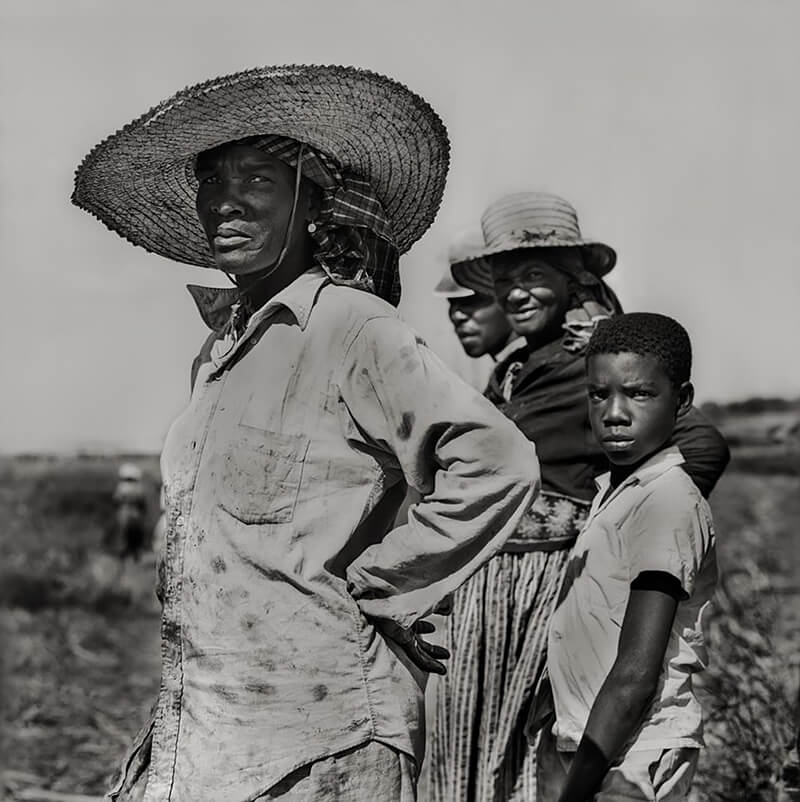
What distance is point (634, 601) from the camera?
2.82 meters

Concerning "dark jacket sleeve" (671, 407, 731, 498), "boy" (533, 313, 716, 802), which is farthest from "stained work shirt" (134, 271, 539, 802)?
"dark jacket sleeve" (671, 407, 731, 498)

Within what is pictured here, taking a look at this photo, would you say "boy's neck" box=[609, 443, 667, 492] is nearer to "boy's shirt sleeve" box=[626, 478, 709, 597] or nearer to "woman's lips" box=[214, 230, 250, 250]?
"boy's shirt sleeve" box=[626, 478, 709, 597]

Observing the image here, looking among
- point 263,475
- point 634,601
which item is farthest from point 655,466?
point 263,475

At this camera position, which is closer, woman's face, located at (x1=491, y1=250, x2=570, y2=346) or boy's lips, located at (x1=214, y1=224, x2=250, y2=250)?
boy's lips, located at (x1=214, y1=224, x2=250, y2=250)

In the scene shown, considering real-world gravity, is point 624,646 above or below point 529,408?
below

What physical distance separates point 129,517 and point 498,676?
6338mm

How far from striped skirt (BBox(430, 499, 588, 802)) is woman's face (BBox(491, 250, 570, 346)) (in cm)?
49

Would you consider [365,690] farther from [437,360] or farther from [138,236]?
[138,236]

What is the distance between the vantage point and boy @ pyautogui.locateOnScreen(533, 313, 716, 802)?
110 inches

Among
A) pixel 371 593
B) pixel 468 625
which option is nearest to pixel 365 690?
pixel 371 593

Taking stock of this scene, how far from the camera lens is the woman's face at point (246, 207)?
2.45 m

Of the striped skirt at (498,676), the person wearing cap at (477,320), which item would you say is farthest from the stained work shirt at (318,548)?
the person wearing cap at (477,320)

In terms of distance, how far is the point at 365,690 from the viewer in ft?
7.37

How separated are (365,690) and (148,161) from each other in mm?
1026
